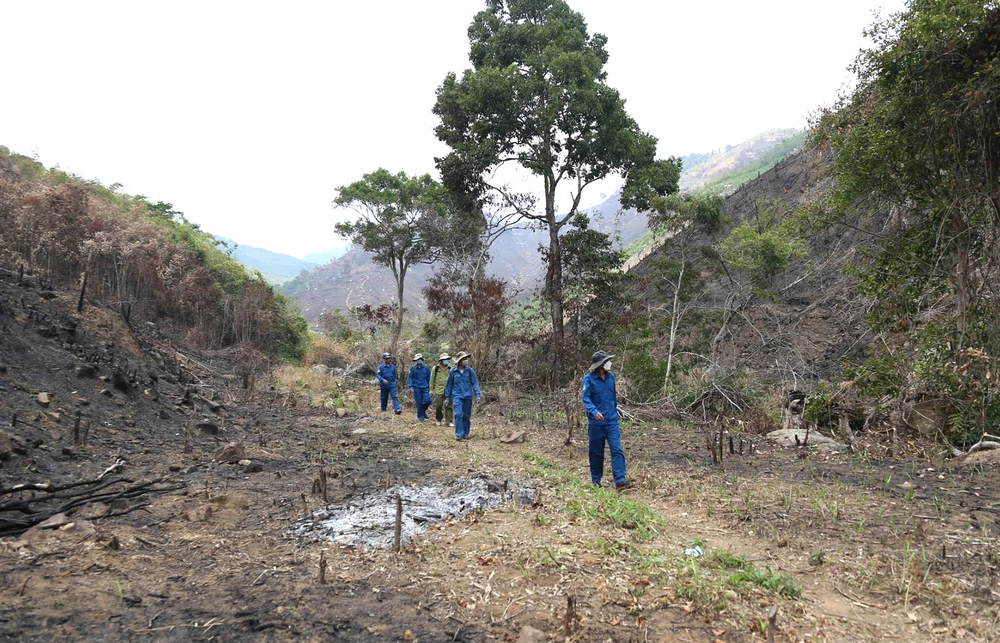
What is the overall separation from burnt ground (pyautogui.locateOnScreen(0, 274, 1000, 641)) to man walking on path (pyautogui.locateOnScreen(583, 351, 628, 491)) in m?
0.44

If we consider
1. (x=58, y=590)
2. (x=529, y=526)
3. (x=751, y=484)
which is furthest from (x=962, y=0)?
(x=58, y=590)

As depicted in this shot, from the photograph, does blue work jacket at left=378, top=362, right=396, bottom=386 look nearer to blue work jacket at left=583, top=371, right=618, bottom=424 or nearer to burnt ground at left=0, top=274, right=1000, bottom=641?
burnt ground at left=0, top=274, right=1000, bottom=641

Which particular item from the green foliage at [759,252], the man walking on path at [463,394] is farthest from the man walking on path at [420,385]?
the green foliage at [759,252]

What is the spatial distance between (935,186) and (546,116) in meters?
9.75

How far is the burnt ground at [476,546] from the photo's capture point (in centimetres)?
318

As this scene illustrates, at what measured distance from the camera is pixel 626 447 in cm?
921

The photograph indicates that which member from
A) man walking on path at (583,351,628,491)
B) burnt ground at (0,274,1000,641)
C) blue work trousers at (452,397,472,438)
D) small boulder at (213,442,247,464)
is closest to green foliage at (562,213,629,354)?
blue work trousers at (452,397,472,438)

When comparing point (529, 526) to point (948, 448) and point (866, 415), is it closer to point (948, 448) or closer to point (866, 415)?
point (948, 448)

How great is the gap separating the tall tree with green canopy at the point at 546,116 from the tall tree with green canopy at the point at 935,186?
25.6ft

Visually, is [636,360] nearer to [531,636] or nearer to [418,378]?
[418,378]

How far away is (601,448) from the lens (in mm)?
6801

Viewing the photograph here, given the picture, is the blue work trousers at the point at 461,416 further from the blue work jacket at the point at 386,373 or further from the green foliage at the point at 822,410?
the green foliage at the point at 822,410

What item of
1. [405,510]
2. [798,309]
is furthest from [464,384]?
[798,309]

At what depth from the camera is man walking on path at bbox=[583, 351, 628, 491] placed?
6617mm
